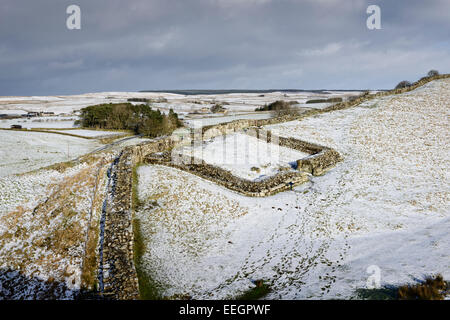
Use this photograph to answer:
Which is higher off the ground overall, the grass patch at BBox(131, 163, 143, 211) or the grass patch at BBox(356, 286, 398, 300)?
the grass patch at BBox(131, 163, 143, 211)

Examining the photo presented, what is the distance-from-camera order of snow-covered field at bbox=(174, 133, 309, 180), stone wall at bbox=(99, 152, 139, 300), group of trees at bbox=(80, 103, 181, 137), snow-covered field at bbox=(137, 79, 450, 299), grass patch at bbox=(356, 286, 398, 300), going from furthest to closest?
group of trees at bbox=(80, 103, 181, 137)
snow-covered field at bbox=(174, 133, 309, 180)
snow-covered field at bbox=(137, 79, 450, 299)
stone wall at bbox=(99, 152, 139, 300)
grass patch at bbox=(356, 286, 398, 300)

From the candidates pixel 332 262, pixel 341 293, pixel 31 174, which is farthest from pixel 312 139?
pixel 31 174

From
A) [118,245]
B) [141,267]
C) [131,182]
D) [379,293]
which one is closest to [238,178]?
[131,182]

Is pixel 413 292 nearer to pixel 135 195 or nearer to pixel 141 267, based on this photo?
pixel 141 267

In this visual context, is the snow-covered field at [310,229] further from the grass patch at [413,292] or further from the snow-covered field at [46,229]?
the snow-covered field at [46,229]

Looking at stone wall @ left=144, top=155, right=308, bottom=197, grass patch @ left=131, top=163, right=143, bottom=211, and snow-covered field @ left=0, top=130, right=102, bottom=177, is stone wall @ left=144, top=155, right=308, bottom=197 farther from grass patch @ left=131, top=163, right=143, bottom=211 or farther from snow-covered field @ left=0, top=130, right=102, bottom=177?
snow-covered field @ left=0, top=130, right=102, bottom=177

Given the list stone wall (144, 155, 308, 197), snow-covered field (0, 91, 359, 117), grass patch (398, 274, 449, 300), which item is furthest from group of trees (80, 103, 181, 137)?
grass patch (398, 274, 449, 300)

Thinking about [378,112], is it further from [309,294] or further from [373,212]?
[309,294]
